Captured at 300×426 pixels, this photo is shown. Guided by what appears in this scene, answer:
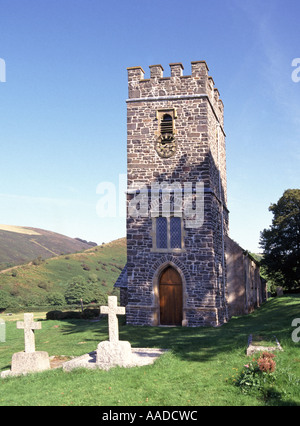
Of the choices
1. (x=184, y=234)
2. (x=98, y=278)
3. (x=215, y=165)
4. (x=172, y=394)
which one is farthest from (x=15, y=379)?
(x=98, y=278)

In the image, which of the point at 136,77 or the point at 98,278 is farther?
the point at 98,278

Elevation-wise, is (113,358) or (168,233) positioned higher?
(168,233)

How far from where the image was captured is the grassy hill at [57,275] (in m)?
60.8

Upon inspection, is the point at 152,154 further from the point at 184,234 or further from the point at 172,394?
the point at 172,394

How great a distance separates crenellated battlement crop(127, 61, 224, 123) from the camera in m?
20.4

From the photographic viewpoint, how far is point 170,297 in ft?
65.3

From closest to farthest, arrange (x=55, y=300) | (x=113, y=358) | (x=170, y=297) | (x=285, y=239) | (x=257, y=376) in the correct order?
(x=257, y=376) < (x=113, y=358) < (x=170, y=297) < (x=285, y=239) < (x=55, y=300)

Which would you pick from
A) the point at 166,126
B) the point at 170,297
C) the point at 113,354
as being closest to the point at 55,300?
the point at 170,297

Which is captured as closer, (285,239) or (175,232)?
(175,232)

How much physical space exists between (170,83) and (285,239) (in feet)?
68.1

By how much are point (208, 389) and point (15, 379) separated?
17.5ft

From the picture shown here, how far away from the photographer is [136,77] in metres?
21.2

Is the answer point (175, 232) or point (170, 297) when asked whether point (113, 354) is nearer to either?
point (170, 297)
